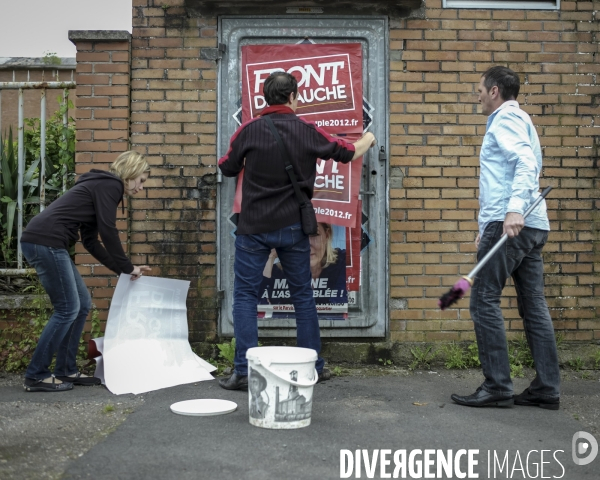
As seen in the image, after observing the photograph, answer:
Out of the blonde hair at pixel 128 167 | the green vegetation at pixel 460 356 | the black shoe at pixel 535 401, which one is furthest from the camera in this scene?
the green vegetation at pixel 460 356

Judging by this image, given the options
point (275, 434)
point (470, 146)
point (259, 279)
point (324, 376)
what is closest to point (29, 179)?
point (259, 279)

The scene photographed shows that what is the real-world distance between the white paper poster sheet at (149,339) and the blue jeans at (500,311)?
6.31 ft

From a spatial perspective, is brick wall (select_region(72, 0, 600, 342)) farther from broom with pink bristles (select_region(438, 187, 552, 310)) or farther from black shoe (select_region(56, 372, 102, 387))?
broom with pink bristles (select_region(438, 187, 552, 310))

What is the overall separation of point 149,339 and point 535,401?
2578 millimetres

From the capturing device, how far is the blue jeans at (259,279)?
15.0 ft

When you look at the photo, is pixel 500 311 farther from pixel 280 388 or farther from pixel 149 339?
pixel 149 339

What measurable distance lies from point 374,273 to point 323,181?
81 centimetres

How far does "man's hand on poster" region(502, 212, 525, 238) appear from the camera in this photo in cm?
389

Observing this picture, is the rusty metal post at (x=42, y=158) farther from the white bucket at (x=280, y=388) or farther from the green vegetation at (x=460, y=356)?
the green vegetation at (x=460, y=356)

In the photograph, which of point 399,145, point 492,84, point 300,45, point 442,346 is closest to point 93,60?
point 300,45

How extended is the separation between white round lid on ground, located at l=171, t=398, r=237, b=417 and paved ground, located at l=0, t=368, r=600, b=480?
46 millimetres

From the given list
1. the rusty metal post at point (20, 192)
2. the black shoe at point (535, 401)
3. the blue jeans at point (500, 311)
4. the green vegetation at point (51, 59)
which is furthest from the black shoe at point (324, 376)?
the green vegetation at point (51, 59)

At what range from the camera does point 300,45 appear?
5383mm

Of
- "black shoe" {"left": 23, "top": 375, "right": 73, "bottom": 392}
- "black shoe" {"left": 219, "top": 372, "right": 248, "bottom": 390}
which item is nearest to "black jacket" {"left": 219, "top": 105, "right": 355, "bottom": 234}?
"black shoe" {"left": 219, "top": 372, "right": 248, "bottom": 390}
